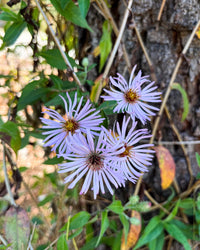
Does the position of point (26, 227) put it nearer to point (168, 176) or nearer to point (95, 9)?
point (168, 176)

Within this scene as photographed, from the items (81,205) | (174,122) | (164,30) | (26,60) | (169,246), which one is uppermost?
(164,30)

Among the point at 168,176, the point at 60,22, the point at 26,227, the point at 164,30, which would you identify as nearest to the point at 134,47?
the point at 164,30

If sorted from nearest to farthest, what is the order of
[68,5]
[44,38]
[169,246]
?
[68,5], [44,38], [169,246]

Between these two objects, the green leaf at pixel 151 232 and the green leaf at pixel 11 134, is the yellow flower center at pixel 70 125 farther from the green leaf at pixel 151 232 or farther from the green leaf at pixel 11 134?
the green leaf at pixel 151 232

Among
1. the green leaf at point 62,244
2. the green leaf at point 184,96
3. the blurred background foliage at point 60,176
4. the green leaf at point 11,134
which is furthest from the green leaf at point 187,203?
the green leaf at point 11,134

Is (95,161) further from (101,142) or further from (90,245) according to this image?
(90,245)

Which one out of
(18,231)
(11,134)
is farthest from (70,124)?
(18,231)

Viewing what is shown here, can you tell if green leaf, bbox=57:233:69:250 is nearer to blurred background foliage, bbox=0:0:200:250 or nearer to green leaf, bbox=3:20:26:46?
blurred background foliage, bbox=0:0:200:250
